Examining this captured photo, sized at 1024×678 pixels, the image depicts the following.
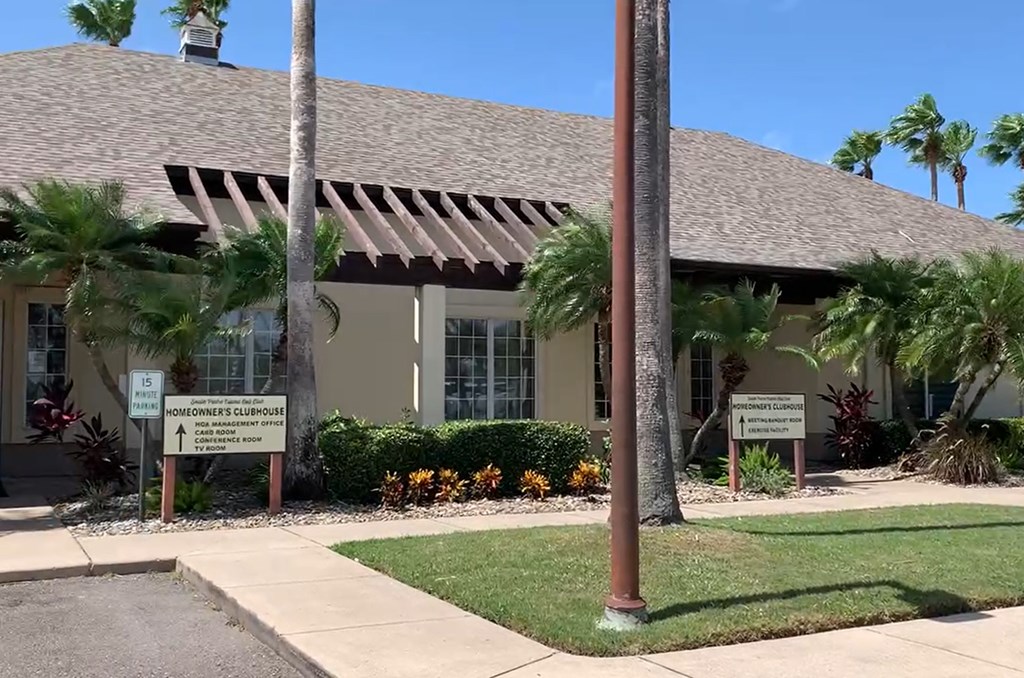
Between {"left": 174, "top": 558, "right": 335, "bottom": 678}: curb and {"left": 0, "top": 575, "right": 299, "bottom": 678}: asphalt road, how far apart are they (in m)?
0.06

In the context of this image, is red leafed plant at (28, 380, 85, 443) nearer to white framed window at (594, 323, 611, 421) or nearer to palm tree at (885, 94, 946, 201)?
white framed window at (594, 323, 611, 421)

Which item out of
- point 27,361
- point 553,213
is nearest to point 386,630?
point 27,361

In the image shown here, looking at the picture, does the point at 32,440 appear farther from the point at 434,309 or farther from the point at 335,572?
the point at 335,572

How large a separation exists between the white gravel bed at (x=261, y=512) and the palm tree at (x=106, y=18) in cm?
2672

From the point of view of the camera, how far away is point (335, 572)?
8805mm

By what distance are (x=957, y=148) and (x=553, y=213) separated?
34.0 meters

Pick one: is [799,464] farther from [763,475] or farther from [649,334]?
[649,334]

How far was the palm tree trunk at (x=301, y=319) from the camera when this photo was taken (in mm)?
12625

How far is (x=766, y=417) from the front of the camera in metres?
15.2

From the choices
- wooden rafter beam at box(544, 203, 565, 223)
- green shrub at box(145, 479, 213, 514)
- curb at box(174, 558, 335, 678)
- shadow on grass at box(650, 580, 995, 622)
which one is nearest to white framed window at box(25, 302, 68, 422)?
green shrub at box(145, 479, 213, 514)

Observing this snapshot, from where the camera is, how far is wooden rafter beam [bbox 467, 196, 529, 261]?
16.3 metres

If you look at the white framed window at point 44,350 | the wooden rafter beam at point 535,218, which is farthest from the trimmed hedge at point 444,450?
the white framed window at point 44,350

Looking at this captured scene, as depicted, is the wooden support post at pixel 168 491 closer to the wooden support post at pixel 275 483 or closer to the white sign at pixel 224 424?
the white sign at pixel 224 424

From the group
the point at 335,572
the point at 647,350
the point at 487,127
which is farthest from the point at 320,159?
the point at 335,572
